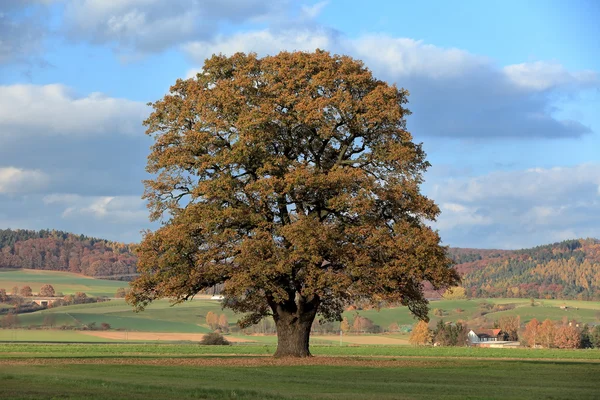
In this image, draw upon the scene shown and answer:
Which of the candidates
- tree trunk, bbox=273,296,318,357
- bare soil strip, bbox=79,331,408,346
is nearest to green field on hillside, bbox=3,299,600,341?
bare soil strip, bbox=79,331,408,346

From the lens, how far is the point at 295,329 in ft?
149

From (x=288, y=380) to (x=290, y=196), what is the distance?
1441 cm

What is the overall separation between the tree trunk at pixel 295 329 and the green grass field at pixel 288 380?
192 centimetres

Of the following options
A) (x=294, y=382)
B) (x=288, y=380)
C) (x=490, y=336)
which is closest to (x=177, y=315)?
(x=490, y=336)

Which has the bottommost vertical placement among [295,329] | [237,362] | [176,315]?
→ [176,315]

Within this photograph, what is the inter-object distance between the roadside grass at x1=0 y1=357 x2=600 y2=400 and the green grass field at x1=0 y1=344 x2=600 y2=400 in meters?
0.03

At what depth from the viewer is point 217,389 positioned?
2498 centimetres

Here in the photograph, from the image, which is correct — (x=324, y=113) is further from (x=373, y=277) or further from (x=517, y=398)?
(x=517, y=398)

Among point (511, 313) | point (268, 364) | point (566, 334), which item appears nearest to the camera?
point (268, 364)

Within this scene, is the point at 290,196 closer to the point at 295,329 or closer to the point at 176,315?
the point at 295,329

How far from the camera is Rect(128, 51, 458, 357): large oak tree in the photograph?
4156 centimetres

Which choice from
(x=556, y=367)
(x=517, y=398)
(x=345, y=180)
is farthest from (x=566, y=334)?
(x=517, y=398)

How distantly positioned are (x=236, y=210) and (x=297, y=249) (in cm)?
385

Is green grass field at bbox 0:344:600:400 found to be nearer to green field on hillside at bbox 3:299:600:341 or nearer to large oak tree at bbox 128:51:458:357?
large oak tree at bbox 128:51:458:357
